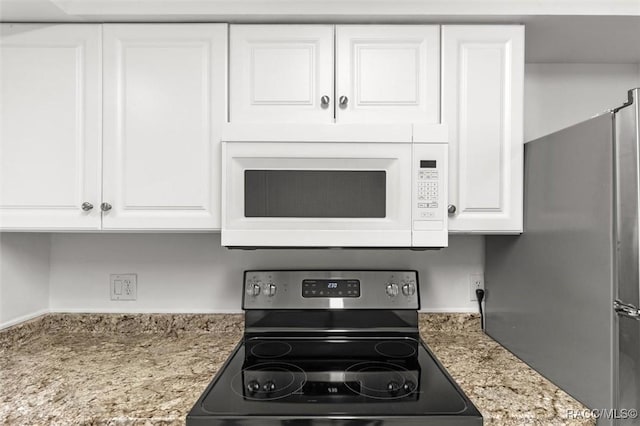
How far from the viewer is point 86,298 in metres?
1.78

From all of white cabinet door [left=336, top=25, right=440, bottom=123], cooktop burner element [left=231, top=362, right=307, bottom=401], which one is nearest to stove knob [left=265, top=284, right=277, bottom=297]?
cooktop burner element [left=231, top=362, right=307, bottom=401]

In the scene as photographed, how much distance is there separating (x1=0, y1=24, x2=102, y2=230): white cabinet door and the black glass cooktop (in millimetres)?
756

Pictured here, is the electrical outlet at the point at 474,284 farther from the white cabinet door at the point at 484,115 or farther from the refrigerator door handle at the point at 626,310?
the refrigerator door handle at the point at 626,310

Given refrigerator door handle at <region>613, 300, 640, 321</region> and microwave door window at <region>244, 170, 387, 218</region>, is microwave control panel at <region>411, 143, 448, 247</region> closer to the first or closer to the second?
microwave door window at <region>244, 170, 387, 218</region>

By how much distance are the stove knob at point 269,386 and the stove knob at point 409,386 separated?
0.38 m

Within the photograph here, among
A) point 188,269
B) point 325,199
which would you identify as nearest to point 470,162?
point 325,199

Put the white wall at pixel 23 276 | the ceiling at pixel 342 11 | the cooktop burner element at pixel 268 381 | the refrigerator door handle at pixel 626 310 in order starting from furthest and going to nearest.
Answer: the white wall at pixel 23 276
the ceiling at pixel 342 11
the cooktop burner element at pixel 268 381
the refrigerator door handle at pixel 626 310

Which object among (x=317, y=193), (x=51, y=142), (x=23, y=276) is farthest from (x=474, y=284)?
(x=23, y=276)

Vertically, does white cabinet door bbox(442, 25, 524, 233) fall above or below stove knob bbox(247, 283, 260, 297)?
above

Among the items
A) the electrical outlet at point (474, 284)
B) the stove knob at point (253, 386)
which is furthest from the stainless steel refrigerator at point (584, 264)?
the stove knob at point (253, 386)

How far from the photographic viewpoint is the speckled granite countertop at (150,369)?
1040 millimetres

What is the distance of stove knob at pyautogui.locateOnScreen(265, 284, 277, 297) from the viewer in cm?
165

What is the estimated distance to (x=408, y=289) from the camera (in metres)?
1.66

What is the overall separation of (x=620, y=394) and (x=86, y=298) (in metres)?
1.88
